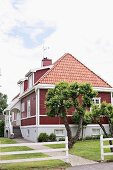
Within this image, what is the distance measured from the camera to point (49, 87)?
1094 inches

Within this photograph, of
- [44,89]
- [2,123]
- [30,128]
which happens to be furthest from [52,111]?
[2,123]

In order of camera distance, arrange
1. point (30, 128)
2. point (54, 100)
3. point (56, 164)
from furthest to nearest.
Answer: point (30, 128)
point (54, 100)
point (56, 164)

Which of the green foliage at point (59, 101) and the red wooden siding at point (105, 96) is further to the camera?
the red wooden siding at point (105, 96)

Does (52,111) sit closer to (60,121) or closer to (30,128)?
(60,121)

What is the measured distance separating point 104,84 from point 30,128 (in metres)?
8.24

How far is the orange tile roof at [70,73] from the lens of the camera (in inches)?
1145

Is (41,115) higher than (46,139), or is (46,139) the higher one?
(41,115)

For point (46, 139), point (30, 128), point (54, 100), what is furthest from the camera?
point (30, 128)

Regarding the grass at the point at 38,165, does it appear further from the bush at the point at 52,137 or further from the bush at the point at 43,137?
the bush at the point at 52,137

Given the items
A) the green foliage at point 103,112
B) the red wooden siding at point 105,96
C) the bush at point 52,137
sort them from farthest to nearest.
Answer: the red wooden siding at point 105,96
the bush at point 52,137
the green foliage at point 103,112

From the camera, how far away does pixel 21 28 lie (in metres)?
17.6

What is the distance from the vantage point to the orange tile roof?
2908 cm

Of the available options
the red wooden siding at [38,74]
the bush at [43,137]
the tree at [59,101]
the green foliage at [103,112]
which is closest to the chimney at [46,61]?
the red wooden siding at [38,74]

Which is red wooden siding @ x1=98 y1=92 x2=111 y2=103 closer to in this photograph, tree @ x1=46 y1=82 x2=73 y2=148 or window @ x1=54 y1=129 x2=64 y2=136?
window @ x1=54 y1=129 x2=64 y2=136
